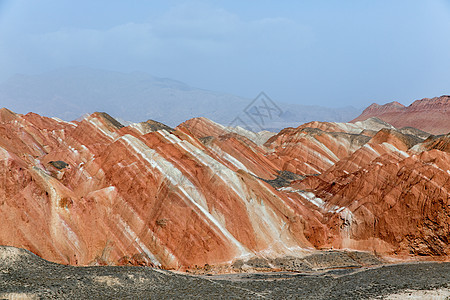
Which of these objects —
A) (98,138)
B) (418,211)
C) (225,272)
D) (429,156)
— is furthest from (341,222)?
(98,138)

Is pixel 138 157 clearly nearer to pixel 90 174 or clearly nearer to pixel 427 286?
pixel 90 174

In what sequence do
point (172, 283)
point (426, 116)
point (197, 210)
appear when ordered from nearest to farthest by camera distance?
1. point (172, 283)
2. point (197, 210)
3. point (426, 116)

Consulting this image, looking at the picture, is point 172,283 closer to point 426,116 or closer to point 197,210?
point 197,210

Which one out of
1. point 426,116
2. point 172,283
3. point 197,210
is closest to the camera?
point 172,283

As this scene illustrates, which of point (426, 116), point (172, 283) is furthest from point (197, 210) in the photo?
point (426, 116)

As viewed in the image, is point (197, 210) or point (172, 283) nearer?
point (172, 283)

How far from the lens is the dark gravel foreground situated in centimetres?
2816

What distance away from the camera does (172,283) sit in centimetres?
3247

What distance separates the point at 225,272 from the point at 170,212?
753 centimetres

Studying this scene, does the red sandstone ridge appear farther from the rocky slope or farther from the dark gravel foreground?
the dark gravel foreground

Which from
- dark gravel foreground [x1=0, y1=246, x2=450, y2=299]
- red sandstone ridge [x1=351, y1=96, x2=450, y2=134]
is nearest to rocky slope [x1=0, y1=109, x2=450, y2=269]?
dark gravel foreground [x1=0, y1=246, x2=450, y2=299]

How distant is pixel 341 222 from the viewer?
49.8m

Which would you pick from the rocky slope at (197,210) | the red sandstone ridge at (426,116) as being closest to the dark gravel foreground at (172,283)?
the rocky slope at (197,210)

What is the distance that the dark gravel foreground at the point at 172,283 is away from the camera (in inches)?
1109
